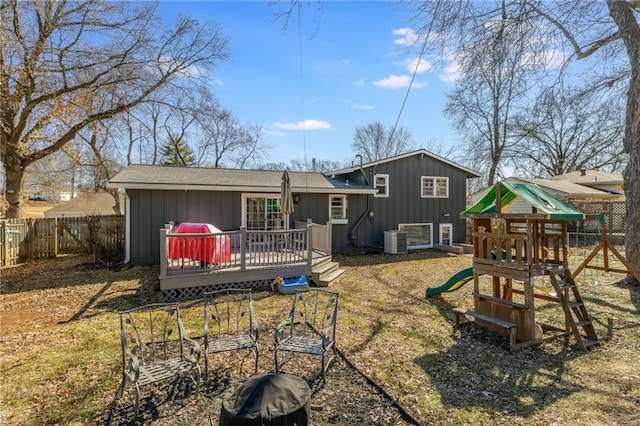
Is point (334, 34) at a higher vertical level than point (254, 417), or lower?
higher

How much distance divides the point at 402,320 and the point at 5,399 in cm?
564

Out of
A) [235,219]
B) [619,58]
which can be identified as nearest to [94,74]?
[235,219]

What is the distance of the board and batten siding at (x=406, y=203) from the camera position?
13602 mm

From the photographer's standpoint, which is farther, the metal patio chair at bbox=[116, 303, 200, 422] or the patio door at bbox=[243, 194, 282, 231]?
the patio door at bbox=[243, 194, 282, 231]

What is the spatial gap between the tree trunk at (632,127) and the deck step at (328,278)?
7.68 m

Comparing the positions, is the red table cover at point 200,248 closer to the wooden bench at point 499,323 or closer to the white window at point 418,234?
the wooden bench at point 499,323

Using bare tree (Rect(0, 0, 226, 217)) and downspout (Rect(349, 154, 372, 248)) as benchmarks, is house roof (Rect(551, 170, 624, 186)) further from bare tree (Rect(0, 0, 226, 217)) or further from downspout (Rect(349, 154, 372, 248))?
bare tree (Rect(0, 0, 226, 217))

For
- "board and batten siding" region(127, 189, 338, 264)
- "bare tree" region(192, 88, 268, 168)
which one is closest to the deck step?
"board and batten siding" region(127, 189, 338, 264)

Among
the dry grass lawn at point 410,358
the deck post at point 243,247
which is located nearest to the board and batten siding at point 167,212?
the dry grass lawn at point 410,358

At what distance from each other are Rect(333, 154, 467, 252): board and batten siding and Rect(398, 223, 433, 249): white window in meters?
0.21

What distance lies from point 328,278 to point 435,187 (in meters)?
8.81

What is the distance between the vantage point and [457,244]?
49.5 feet

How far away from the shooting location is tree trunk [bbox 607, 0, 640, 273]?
764 centimetres

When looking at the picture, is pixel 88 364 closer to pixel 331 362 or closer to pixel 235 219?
pixel 331 362
